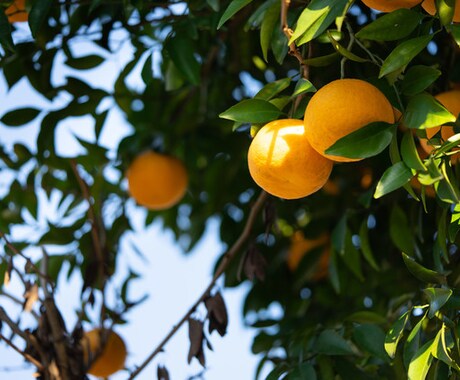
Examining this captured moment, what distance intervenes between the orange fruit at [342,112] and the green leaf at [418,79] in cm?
5

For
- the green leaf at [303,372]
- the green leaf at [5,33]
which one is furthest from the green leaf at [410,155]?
the green leaf at [5,33]

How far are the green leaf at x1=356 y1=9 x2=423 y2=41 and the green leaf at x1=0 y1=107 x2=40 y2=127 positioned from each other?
3.06 ft

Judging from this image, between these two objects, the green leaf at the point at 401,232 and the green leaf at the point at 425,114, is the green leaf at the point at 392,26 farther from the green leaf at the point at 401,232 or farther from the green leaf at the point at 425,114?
the green leaf at the point at 401,232

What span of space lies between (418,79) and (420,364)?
371 millimetres

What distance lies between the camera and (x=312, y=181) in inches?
43.0

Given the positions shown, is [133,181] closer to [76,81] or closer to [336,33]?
[76,81]

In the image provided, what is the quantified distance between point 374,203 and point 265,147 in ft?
2.45

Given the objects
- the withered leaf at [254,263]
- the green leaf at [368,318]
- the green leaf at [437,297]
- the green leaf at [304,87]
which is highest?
the green leaf at [304,87]

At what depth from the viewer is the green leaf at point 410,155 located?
38.4 inches

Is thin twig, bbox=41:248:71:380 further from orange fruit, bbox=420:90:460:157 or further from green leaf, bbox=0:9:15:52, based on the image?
orange fruit, bbox=420:90:460:157

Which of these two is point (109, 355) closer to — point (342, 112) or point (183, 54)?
point (183, 54)

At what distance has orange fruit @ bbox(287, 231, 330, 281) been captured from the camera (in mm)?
2162

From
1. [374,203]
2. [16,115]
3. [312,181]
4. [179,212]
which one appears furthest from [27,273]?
[179,212]

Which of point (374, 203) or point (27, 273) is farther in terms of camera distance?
point (374, 203)
